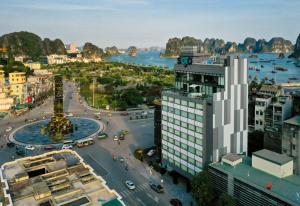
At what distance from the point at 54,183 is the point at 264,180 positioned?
2174cm

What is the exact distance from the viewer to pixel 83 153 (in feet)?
197

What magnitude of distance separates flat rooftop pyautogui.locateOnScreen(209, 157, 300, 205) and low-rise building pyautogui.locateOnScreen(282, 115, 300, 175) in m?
4.85

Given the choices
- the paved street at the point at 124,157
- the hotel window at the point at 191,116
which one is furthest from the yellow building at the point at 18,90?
the hotel window at the point at 191,116

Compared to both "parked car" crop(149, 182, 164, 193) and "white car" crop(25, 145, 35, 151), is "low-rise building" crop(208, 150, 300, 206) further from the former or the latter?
"white car" crop(25, 145, 35, 151)

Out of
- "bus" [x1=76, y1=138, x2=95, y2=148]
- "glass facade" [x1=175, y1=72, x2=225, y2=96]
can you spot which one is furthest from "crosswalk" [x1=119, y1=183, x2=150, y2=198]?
"bus" [x1=76, y1=138, x2=95, y2=148]

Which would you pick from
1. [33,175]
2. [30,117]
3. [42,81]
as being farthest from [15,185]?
[42,81]

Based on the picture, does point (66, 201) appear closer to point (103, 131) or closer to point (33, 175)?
point (33, 175)

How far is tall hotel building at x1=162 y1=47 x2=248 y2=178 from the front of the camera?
3959cm

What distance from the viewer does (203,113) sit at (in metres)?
39.7

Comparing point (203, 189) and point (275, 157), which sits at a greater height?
point (275, 157)

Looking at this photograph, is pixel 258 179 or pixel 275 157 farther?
pixel 275 157

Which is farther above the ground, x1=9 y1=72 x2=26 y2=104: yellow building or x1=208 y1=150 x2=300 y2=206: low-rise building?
x1=9 y1=72 x2=26 y2=104: yellow building

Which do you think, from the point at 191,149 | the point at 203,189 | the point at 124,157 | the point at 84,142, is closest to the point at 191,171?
the point at 191,149

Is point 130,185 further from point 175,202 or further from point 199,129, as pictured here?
point 199,129
